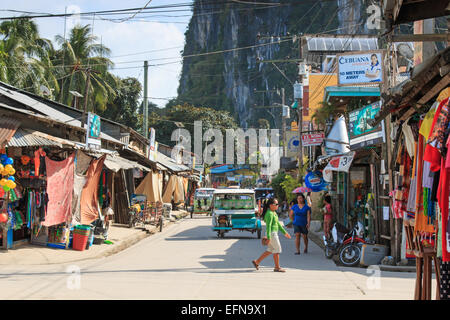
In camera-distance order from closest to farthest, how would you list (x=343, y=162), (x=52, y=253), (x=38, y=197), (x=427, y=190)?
1. (x=427, y=190)
2. (x=52, y=253)
3. (x=38, y=197)
4. (x=343, y=162)

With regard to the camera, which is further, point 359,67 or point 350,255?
point 359,67

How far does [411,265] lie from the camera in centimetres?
1182

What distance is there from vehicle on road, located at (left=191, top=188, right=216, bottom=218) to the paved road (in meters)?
23.2

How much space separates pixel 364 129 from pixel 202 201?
2537 cm

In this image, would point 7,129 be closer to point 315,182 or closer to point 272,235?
point 272,235

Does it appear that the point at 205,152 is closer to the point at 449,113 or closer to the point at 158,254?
the point at 158,254

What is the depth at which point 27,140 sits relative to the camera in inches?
471

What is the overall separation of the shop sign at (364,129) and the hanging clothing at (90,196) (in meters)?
7.52

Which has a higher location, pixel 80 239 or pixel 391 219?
pixel 391 219

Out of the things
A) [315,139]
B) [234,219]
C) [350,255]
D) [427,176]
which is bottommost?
[350,255]

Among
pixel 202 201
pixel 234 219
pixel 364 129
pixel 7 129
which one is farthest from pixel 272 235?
pixel 202 201

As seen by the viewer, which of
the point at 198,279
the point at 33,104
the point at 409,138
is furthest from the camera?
the point at 33,104

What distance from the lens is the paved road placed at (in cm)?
816
